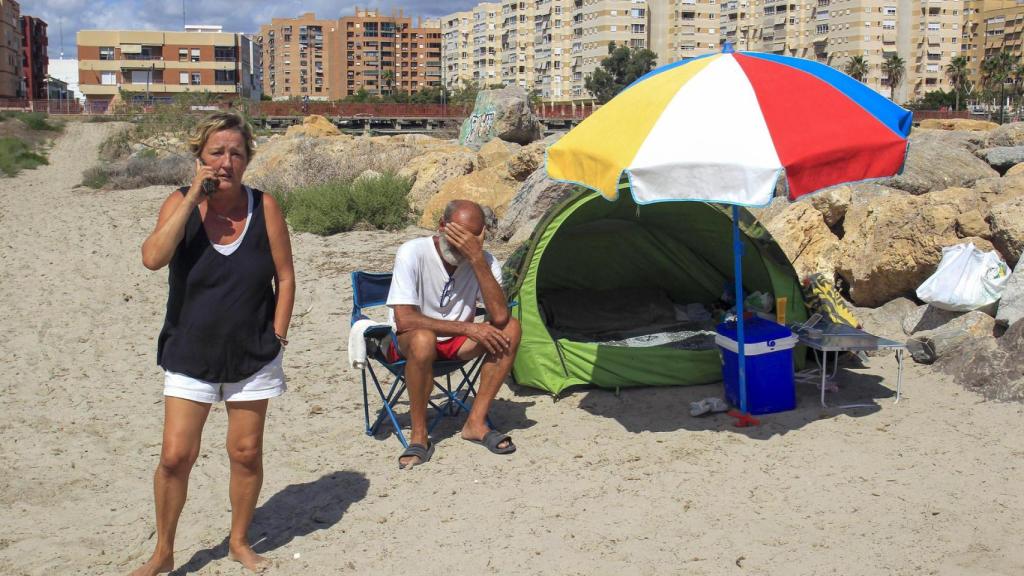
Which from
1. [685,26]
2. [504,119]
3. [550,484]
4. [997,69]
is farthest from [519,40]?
[550,484]

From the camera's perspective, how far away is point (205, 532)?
3.90 m

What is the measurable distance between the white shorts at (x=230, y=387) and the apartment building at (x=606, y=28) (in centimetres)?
8519

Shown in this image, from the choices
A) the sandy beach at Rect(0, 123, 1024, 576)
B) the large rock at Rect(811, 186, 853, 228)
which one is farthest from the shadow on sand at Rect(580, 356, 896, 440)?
the large rock at Rect(811, 186, 853, 228)

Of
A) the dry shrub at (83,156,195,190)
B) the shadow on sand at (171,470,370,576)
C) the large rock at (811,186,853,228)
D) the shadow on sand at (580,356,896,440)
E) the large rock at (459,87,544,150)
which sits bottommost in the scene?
the shadow on sand at (171,470,370,576)

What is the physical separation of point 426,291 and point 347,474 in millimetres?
1015

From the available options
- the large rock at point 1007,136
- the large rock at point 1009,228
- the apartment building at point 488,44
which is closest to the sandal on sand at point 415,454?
the large rock at point 1009,228

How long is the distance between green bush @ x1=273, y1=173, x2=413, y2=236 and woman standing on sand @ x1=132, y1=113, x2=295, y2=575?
8.30 m

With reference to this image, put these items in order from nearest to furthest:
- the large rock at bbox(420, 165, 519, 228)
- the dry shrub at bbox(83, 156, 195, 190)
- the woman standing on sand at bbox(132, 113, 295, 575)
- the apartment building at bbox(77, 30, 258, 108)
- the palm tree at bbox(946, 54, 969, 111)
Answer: the woman standing on sand at bbox(132, 113, 295, 575) → the large rock at bbox(420, 165, 519, 228) → the dry shrub at bbox(83, 156, 195, 190) → the palm tree at bbox(946, 54, 969, 111) → the apartment building at bbox(77, 30, 258, 108)

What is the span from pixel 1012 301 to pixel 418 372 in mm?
4020

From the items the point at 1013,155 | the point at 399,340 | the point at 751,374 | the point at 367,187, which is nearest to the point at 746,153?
the point at 751,374

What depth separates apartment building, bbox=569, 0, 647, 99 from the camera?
285 feet

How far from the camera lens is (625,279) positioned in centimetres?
781

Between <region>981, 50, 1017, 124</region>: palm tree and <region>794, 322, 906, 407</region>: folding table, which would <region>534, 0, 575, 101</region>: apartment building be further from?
<region>794, 322, 906, 407</region>: folding table

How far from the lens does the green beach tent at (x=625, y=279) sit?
582 cm
